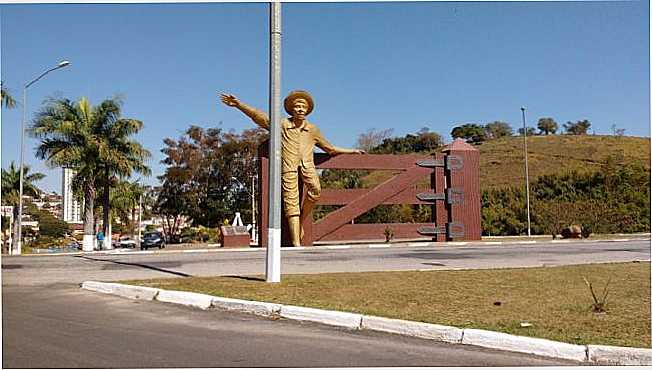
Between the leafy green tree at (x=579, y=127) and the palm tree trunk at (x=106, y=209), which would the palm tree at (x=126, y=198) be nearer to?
the palm tree trunk at (x=106, y=209)

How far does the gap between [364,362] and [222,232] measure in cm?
2286

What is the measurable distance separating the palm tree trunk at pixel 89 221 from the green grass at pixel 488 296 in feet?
74.7

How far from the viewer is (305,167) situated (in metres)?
26.0

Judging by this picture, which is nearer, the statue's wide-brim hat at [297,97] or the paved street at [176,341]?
the paved street at [176,341]

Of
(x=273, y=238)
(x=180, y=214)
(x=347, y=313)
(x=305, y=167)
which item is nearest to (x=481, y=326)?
(x=347, y=313)

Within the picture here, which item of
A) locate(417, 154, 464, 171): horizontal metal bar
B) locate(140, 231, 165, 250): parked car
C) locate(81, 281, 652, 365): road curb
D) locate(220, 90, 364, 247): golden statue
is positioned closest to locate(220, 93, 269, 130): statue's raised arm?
locate(220, 90, 364, 247): golden statue

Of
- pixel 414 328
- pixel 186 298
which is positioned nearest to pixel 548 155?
pixel 186 298

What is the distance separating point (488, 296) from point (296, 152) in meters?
17.1

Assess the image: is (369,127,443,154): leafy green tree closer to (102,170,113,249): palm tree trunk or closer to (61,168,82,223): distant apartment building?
(61,168,82,223): distant apartment building

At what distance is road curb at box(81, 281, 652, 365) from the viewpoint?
612 centimetres

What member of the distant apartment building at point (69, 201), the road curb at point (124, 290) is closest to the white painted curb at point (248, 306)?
the road curb at point (124, 290)

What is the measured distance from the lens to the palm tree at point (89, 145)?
3294 centimetres

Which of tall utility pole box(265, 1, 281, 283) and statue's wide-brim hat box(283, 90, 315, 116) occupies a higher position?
statue's wide-brim hat box(283, 90, 315, 116)

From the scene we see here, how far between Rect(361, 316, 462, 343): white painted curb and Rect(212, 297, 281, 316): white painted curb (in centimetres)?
143
